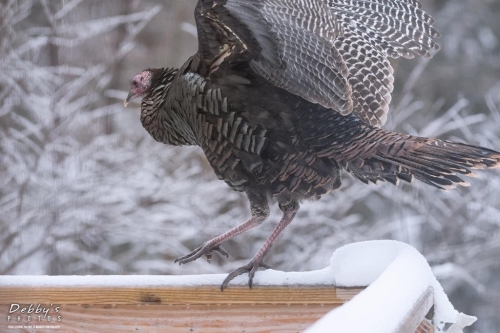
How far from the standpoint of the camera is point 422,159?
2.94 meters

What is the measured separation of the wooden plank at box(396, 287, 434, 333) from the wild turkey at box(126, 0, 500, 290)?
0.81m

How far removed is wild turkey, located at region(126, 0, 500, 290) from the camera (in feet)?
9.56

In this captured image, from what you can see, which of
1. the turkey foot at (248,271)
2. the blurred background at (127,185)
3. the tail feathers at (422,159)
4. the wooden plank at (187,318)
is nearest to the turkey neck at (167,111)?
the turkey foot at (248,271)

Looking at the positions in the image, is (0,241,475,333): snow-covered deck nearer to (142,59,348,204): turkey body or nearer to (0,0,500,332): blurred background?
(142,59,348,204): turkey body

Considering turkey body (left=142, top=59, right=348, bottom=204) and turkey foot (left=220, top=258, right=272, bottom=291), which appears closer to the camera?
turkey foot (left=220, top=258, right=272, bottom=291)

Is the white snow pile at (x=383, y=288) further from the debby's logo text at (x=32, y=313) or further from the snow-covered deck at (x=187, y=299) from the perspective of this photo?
the debby's logo text at (x=32, y=313)

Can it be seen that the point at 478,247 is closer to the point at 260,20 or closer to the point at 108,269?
the point at 108,269

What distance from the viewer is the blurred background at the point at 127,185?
5902 mm

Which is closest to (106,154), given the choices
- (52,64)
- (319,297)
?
(52,64)

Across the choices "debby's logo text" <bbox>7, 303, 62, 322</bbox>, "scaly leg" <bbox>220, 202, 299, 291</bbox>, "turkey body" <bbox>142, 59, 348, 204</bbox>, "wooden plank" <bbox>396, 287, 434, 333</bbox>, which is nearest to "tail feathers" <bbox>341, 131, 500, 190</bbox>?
"turkey body" <bbox>142, 59, 348, 204</bbox>

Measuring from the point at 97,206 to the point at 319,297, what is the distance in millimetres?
3528

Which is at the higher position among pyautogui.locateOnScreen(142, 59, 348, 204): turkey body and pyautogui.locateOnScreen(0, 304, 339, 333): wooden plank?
A: pyautogui.locateOnScreen(142, 59, 348, 204): turkey body

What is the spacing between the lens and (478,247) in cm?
707

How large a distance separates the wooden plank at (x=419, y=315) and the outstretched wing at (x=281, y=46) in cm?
97
